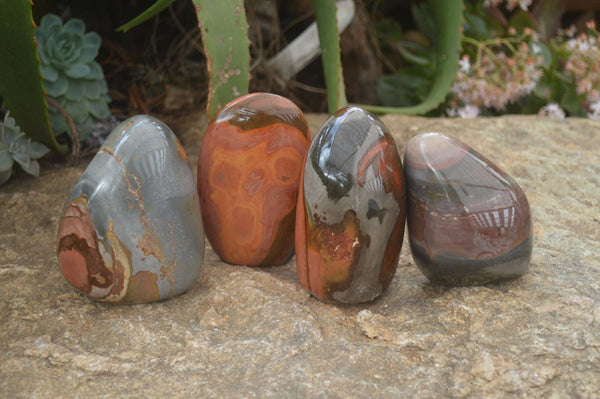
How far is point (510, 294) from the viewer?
1.01 m

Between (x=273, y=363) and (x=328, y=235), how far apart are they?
213 mm

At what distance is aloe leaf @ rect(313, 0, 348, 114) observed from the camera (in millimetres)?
1522

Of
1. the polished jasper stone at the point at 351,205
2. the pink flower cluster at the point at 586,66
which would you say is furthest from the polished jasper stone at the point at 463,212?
the pink flower cluster at the point at 586,66

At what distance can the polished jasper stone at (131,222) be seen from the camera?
3.26 feet

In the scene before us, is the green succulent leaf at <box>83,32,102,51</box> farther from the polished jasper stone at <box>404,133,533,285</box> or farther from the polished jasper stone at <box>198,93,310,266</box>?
the polished jasper stone at <box>404,133,533,285</box>

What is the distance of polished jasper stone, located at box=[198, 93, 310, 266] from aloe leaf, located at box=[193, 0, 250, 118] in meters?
0.19

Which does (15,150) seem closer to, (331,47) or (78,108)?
(78,108)

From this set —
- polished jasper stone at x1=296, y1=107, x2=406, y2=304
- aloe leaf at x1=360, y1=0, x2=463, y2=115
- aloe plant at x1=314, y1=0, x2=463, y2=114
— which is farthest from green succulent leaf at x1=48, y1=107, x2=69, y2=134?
polished jasper stone at x1=296, y1=107, x2=406, y2=304

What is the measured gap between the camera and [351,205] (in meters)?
0.97

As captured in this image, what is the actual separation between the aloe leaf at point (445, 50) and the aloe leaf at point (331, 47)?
0.56 feet

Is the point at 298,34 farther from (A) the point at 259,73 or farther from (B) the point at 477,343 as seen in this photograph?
(B) the point at 477,343

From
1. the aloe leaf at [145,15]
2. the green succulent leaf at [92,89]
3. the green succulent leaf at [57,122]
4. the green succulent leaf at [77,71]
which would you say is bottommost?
the green succulent leaf at [57,122]

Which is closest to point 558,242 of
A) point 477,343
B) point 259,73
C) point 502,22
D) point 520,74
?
point 477,343

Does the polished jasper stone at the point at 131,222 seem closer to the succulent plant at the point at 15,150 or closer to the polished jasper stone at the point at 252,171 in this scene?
the polished jasper stone at the point at 252,171
